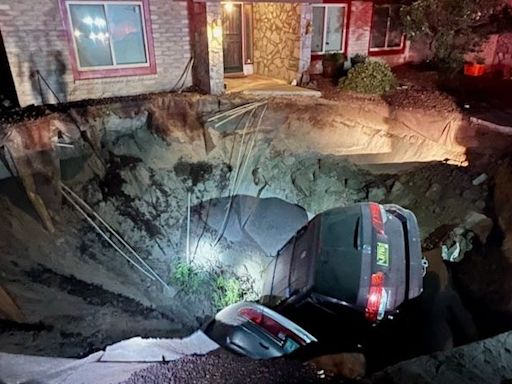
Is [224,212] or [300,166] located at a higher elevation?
[300,166]

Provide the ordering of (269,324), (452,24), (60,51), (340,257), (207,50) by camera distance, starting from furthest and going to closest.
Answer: (452,24) < (207,50) < (60,51) < (340,257) < (269,324)

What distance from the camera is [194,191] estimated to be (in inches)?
312

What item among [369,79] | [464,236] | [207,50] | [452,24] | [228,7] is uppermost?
[228,7]

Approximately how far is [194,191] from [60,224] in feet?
8.41

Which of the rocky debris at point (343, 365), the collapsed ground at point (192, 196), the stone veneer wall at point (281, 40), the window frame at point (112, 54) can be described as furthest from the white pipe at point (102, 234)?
the stone veneer wall at point (281, 40)

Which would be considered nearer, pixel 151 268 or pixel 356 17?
pixel 151 268

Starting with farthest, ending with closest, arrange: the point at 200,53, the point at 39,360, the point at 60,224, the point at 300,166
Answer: the point at 200,53
the point at 300,166
the point at 60,224
the point at 39,360

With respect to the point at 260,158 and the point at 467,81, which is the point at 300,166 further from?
the point at 467,81

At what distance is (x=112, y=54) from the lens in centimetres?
950

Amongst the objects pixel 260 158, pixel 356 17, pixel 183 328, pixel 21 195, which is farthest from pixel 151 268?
pixel 356 17

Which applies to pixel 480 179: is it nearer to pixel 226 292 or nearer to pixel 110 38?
pixel 226 292

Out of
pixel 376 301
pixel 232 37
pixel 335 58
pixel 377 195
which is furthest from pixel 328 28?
pixel 376 301

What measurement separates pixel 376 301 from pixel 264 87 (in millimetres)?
8007

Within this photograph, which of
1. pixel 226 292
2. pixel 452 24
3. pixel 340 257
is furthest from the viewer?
pixel 452 24
